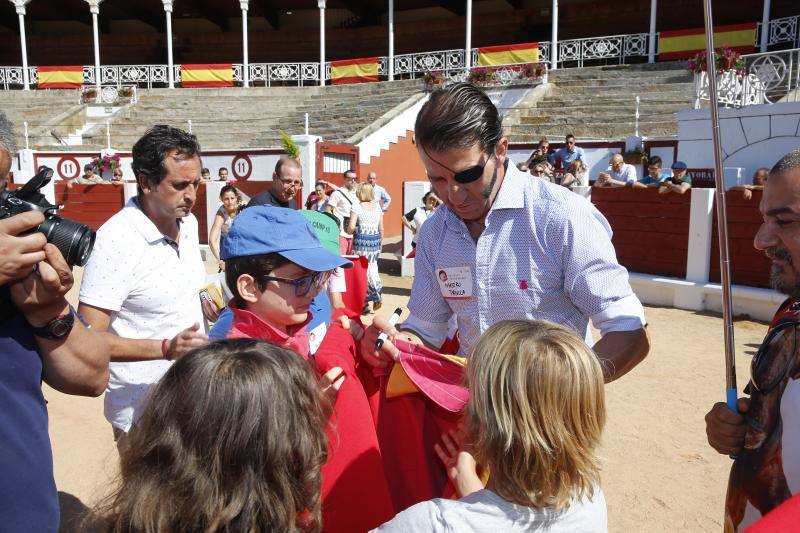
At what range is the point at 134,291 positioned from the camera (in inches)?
91.4

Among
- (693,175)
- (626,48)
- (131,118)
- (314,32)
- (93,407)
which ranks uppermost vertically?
(314,32)

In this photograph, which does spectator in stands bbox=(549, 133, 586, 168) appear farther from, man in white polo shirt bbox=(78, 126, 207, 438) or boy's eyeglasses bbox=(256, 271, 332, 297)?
boy's eyeglasses bbox=(256, 271, 332, 297)

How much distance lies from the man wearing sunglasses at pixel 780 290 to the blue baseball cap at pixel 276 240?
1109mm

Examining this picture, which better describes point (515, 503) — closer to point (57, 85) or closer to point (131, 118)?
point (131, 118)

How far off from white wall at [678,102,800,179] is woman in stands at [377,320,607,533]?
9861mm

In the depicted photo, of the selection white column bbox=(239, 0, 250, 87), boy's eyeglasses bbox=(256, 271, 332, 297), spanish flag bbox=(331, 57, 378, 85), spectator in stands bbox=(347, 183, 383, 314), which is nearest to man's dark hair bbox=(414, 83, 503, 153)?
boy's eyeglasses bbox=(256, 271, 332, 297)

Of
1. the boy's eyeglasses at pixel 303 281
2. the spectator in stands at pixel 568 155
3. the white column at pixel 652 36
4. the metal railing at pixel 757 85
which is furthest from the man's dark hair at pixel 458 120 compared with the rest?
the white column at pixel 652 36

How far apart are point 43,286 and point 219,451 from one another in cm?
59

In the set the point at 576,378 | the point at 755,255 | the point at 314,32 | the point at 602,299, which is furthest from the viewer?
the point at 314,32

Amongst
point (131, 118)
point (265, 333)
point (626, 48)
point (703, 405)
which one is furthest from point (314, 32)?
point (265, 333)

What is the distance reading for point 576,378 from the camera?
124cm

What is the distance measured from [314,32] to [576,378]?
1076 inches

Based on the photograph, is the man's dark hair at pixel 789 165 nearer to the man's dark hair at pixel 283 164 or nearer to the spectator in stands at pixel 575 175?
the man's dark hair at pixel 283 164

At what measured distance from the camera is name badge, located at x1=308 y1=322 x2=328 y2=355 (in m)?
1.89
